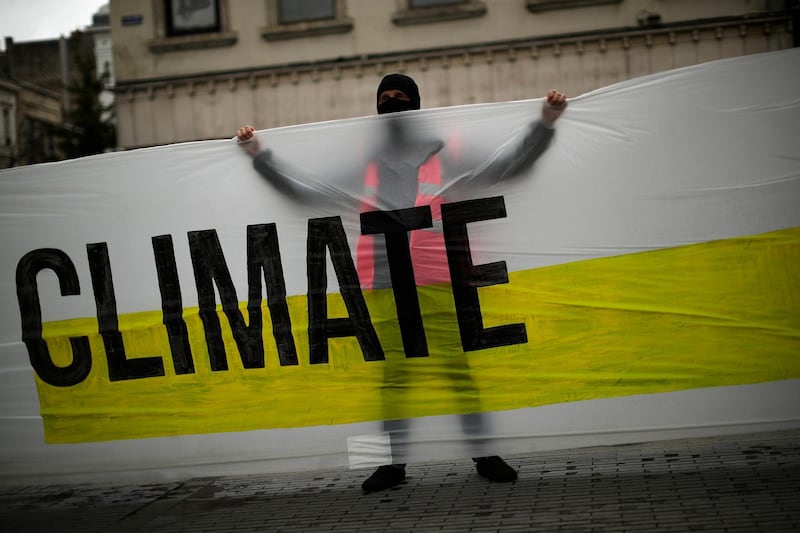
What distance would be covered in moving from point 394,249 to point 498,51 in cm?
942

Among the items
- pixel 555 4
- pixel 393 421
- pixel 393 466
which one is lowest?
pixel 393 466

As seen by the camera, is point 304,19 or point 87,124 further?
point 87,124

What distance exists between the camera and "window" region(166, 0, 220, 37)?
49.4ft

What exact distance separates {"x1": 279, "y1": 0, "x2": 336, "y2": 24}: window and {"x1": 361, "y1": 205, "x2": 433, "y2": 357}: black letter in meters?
9.98

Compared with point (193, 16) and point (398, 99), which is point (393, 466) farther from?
point (193, 16)

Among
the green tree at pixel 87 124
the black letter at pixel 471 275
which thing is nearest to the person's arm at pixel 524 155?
the black letter at pixel 471 275

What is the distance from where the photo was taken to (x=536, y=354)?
17.2 feet

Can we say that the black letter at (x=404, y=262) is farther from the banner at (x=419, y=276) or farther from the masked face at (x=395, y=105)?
the masked face at (x=395, y=105)

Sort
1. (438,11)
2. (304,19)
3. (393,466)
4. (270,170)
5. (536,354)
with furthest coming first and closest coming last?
(304,19) < (438,11) < (270,170) < (393,466) < (536,354)

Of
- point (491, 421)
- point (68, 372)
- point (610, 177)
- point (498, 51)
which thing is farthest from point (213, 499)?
point (498, 51)

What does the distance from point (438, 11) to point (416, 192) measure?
941cm

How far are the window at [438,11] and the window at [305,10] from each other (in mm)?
1116

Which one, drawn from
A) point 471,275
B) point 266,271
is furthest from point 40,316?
point 471,275

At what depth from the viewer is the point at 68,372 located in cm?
563
